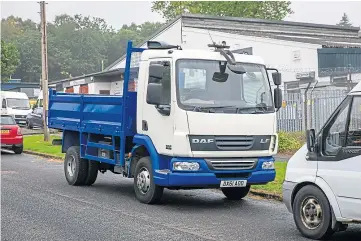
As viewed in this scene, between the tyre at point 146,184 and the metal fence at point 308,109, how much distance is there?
34.2 ft

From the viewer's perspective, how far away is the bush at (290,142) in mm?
19469

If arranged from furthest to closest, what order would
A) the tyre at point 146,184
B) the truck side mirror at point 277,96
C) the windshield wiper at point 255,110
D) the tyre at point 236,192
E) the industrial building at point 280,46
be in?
the industrial building at point 280,46
the tyre at point 236,192
the truck side mirror at point 277,96
the tyre at point 146,184
the windshield wiper at point 255,110

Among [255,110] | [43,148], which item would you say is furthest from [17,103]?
[255,110]

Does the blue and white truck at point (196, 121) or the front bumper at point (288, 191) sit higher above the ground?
the blue and white truck at point (196, 121)

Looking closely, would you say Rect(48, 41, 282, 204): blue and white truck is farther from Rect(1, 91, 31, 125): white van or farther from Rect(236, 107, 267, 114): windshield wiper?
Rect(1, 91, 31, 125): white van

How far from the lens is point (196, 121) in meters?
10.2

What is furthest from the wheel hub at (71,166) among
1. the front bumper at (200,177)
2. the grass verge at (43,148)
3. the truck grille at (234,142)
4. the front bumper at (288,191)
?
the grass verge at (43,148)

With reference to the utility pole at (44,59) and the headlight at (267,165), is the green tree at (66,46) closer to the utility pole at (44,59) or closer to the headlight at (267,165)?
the utility pole at (44,59)

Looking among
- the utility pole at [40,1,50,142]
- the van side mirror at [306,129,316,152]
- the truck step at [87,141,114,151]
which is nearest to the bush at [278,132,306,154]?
the truck step at [87,141,114,151]

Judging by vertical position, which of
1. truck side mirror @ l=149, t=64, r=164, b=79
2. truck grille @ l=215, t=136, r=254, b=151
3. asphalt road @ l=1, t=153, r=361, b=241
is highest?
truck side mirror @ l=149, t=64, r=164, b=79

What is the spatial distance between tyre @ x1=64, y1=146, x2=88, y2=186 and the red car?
953 cm

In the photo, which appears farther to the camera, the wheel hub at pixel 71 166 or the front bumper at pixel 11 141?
the front bumper at pixel 11 141

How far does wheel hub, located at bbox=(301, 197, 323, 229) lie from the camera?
783 centimetres

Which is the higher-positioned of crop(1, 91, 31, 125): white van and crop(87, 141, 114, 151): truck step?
crop(1, 91, 31, 125): white van
